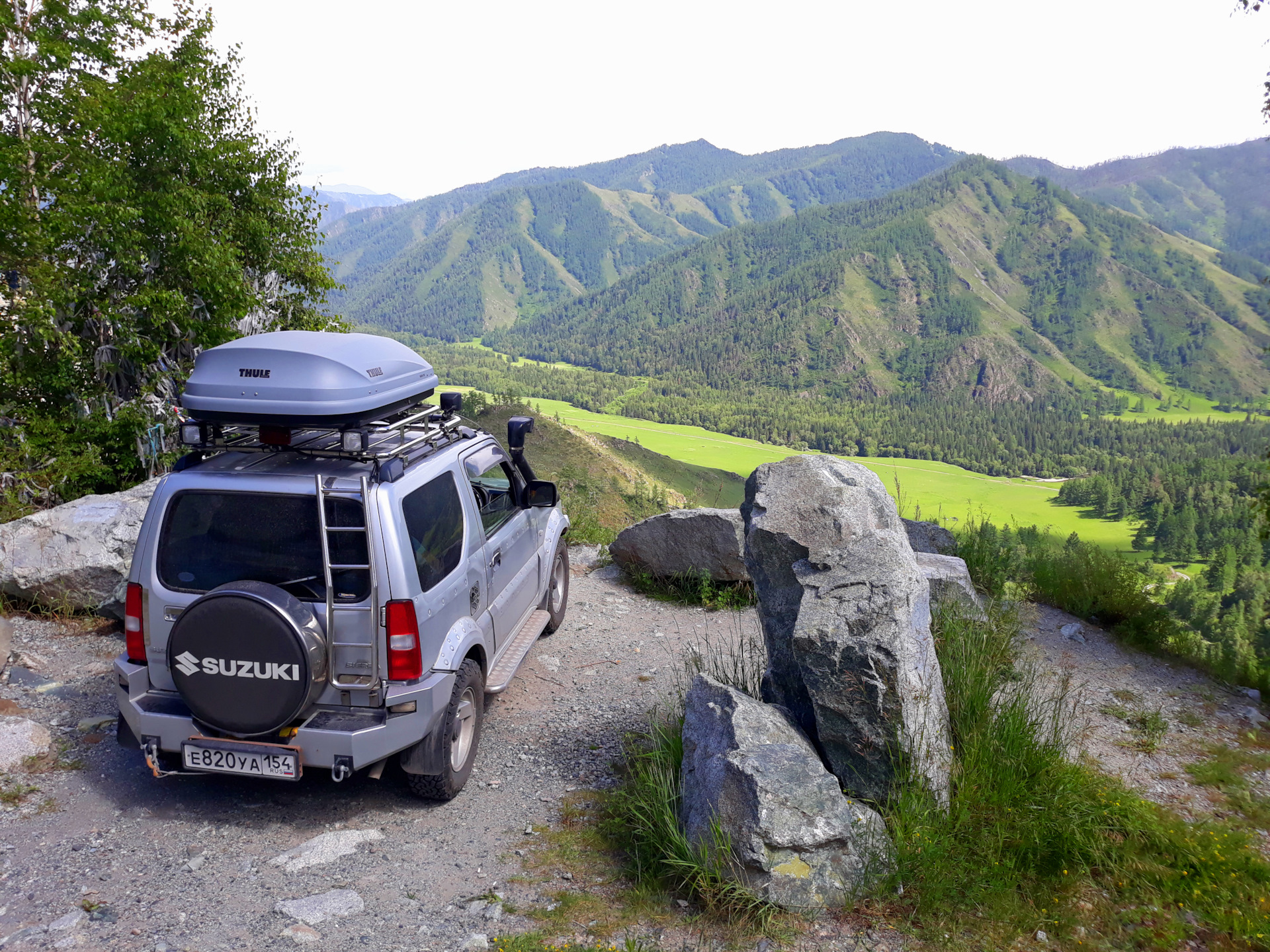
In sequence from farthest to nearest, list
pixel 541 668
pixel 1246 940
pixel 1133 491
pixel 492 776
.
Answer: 1. pixel 1133 491
2. pixel 541 668
3. pixel 492 776
4. pixel 1246 940

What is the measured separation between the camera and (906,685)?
4.19 metres

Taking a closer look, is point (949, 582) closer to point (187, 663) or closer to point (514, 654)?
point (514, 654)

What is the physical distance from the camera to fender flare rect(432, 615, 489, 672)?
446 centimetres

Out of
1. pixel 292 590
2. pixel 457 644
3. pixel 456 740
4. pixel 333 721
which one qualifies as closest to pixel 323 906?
pixel 333 721

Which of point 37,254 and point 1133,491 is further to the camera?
point 1133,491

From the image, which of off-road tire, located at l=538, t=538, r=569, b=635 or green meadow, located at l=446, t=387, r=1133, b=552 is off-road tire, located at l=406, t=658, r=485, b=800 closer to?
off-road tire, located at l=538, t=538, r=569, b=635

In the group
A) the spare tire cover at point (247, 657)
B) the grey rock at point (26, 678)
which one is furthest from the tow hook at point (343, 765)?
the grey rock at point (26, 678)

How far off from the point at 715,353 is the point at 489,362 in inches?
2313

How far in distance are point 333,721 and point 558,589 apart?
157 inches

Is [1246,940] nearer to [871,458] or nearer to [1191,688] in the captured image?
[1191,688]

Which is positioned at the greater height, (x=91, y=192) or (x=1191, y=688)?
(x=91, y=192)

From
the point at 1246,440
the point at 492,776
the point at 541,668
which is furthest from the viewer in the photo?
the point at 1246,440

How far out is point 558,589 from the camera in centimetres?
799

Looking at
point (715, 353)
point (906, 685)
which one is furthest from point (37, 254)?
point (715, 353)
